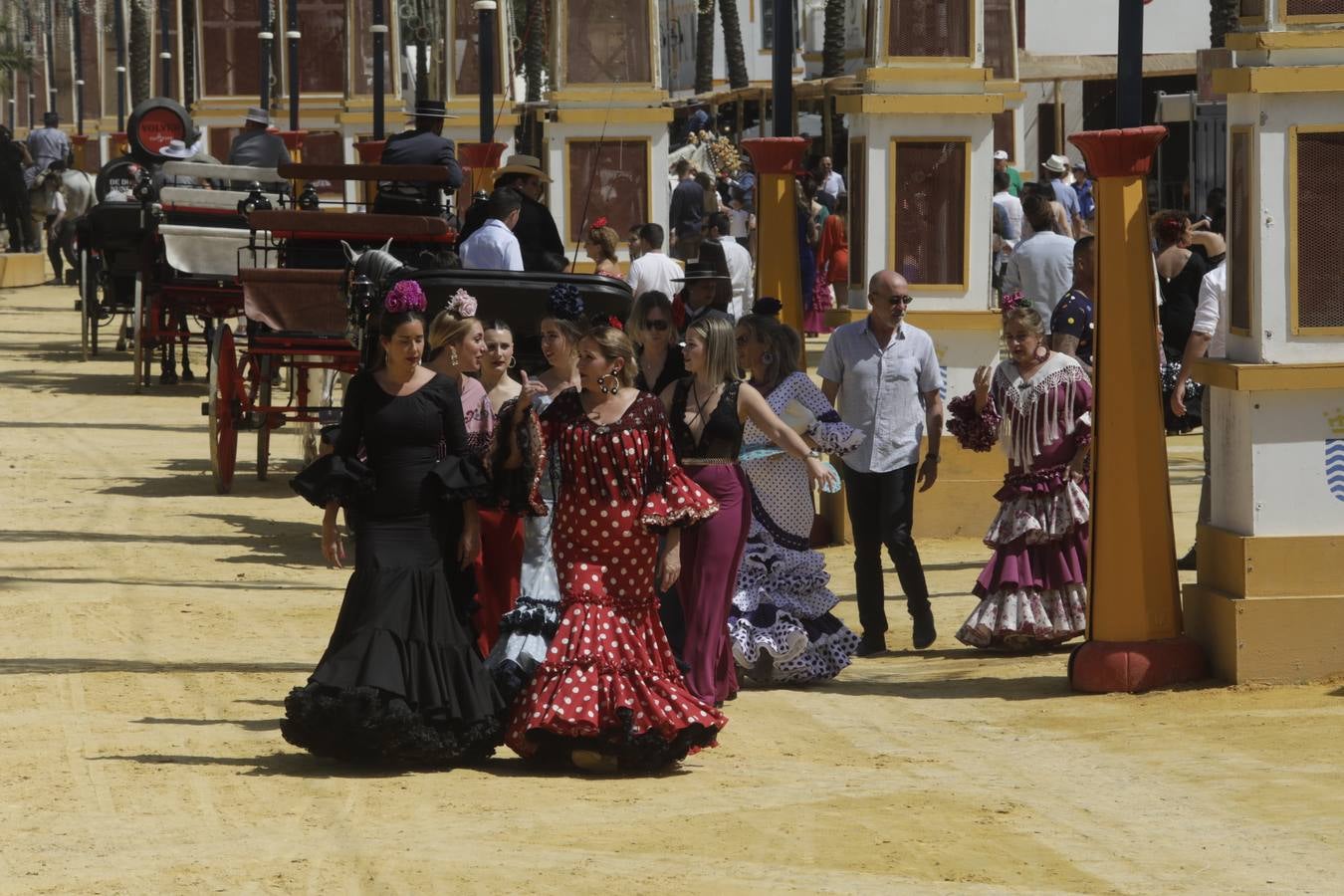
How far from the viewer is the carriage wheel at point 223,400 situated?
16500 mm

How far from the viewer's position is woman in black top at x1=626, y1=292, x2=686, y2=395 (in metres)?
10.2

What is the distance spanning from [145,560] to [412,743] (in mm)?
6037

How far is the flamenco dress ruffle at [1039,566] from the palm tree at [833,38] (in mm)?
28136

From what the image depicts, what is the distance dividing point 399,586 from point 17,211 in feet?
109

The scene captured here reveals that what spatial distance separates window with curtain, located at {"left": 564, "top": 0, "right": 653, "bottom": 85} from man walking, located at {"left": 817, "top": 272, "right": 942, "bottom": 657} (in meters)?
9.73

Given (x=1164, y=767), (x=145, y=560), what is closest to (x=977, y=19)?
(x=145, y=560)

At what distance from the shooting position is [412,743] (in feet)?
27.7

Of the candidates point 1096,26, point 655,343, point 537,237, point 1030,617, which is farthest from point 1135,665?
point 1096,26

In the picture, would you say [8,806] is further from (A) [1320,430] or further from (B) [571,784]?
(A) [1320,430]

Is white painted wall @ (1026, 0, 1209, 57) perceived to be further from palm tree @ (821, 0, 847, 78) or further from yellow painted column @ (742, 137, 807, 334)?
yellow painted column @ (742, 137, 807, 334)

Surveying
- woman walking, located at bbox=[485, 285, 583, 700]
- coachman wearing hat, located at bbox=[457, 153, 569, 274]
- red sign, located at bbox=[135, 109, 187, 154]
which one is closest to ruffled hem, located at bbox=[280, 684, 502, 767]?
woman walking, located at bbox=[485, 285, 583, 700]

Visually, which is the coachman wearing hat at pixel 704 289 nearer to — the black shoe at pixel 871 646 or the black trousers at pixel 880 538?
the black trousers at pixel 880 538

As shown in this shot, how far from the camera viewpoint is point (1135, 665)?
10242 millimetres

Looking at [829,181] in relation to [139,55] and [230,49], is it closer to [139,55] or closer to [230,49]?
[230,49]
